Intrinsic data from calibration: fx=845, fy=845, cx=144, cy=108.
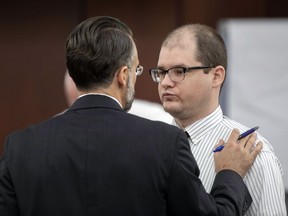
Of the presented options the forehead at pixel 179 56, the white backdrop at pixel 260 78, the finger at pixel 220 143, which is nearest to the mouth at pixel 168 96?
the forehead at pixel 179 56

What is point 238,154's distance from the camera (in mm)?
2686

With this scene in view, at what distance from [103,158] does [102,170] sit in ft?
0.11

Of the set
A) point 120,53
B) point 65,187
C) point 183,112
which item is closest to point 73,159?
point 65,187

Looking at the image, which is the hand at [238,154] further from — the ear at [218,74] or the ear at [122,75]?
the ear at [122,75]

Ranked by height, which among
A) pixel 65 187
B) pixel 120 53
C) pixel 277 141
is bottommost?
pixel 277 141

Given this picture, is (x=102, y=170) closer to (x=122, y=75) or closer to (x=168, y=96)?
(x=122, y=75)

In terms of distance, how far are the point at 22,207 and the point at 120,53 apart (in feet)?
1.76

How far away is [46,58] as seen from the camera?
6.02 metres

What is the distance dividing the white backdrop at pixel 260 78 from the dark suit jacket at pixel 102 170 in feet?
10.7

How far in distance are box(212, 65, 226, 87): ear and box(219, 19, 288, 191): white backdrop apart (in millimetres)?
2748

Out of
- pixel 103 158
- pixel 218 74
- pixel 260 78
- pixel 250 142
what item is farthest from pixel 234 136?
pixel 260 78

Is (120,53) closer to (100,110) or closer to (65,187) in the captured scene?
(100,110)

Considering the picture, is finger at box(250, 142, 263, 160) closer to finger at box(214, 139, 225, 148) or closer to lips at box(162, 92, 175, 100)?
finger at box(214, 139, 225, 148)

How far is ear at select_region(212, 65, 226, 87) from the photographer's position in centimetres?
292
